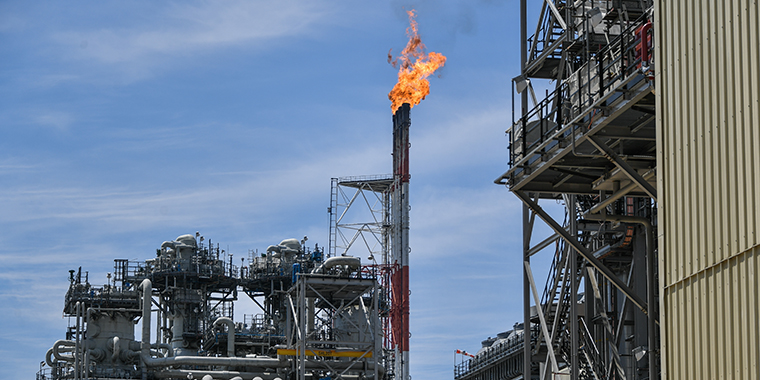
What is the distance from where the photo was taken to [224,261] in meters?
82.2

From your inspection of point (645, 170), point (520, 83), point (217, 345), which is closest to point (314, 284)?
point (217, 345)

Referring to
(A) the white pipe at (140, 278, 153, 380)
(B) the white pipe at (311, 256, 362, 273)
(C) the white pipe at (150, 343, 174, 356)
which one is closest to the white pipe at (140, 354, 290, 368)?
(A) the white pipe at (140, 278, 153, 380)

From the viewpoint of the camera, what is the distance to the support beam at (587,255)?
1009 inches

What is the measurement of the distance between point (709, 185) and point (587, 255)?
7844mm

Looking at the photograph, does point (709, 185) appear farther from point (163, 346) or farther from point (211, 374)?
point (163, 346)

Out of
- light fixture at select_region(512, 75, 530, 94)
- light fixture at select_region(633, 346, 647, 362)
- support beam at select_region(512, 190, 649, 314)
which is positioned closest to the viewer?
support beam at select_region(512, 190, 649, 314)

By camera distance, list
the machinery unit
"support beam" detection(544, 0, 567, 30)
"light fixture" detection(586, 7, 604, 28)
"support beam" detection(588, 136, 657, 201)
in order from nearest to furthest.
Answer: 1. "support beam" detection(588, 136, 657, 201)
2. "light fixture" detection(586, 7, 604, 28)
3. "support beam" detection(544, 0, 567, 30)
4. the machinery unit

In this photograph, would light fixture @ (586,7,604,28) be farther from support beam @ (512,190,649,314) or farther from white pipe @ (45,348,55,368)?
white pipe @ (45,348,55,368)

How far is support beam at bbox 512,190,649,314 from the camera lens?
25625 millimetres

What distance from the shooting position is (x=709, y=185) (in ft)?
60.7

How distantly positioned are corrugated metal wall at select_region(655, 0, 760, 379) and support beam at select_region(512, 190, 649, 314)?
17.2ft

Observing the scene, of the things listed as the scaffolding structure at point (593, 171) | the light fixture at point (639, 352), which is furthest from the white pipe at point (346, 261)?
the light fixture at point (639, 352)

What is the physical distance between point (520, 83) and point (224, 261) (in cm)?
5623

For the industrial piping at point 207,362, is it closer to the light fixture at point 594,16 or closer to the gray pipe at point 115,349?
the gray pipe at point 115,349
